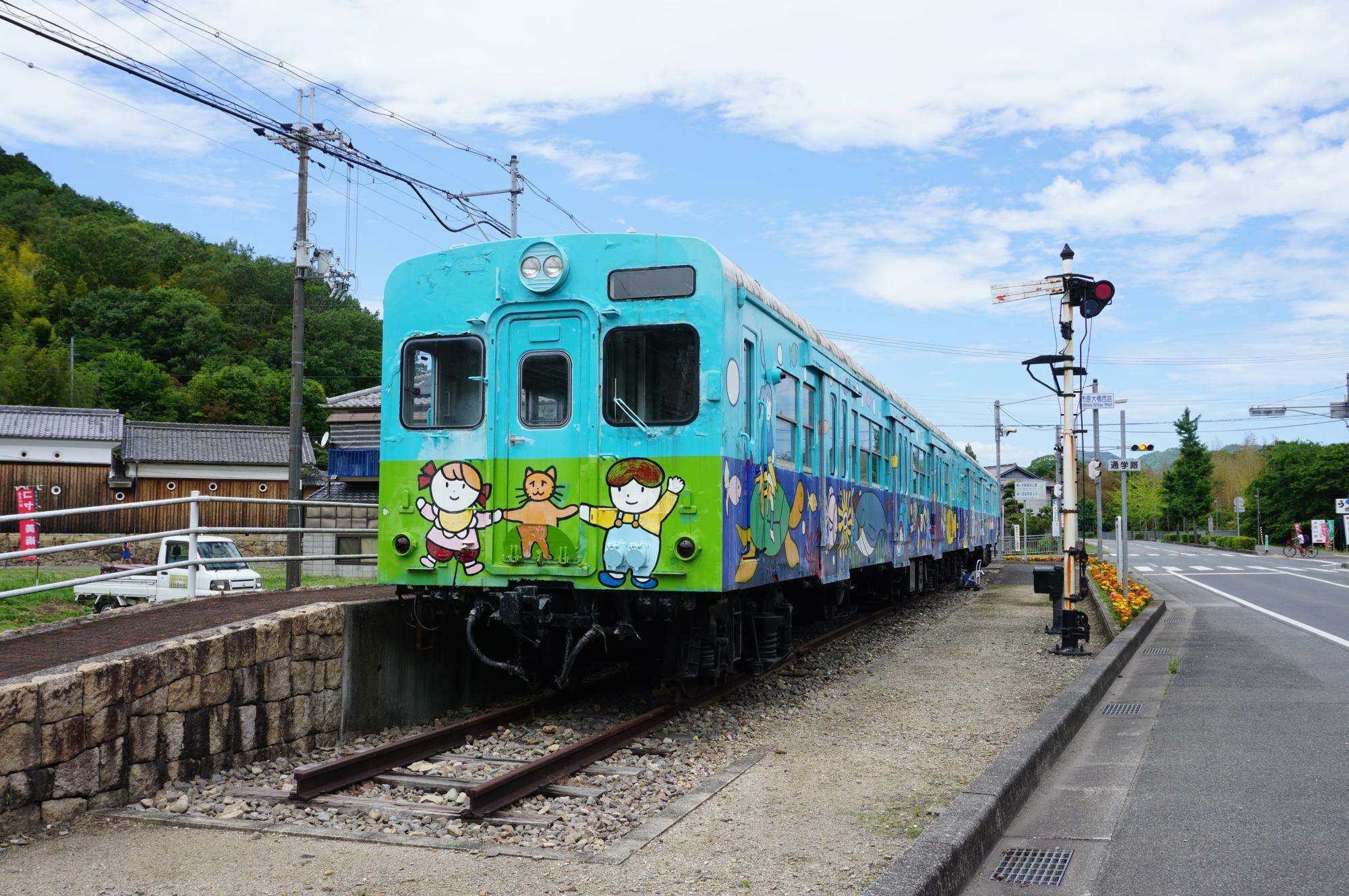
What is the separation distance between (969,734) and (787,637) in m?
2.11

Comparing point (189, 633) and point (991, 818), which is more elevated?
point (189, 633)

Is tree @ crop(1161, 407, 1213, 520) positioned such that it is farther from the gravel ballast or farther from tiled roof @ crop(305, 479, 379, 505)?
the gravel ballast

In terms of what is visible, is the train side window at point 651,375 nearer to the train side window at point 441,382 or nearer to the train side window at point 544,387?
the train side window at point 544,387

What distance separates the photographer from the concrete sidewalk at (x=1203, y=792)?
14.2 ft

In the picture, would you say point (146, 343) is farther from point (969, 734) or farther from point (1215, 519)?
point (1215, 519)

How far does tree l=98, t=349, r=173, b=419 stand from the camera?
53500mm

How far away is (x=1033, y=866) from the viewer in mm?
4520

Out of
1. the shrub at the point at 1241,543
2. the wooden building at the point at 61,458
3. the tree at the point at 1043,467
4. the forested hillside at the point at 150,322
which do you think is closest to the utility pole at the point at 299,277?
the wooden building at the point at 61,458

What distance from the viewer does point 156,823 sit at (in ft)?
16.3

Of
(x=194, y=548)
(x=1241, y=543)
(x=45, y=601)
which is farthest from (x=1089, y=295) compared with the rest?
(x=1241, y=543)

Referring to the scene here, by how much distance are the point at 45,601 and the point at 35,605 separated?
888mm

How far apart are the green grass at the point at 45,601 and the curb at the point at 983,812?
28.0 feet

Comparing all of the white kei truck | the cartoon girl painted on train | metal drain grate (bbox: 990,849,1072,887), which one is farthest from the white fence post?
the white kei truck

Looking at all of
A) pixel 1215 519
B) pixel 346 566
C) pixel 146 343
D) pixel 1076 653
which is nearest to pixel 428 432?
pixel 1076 653
